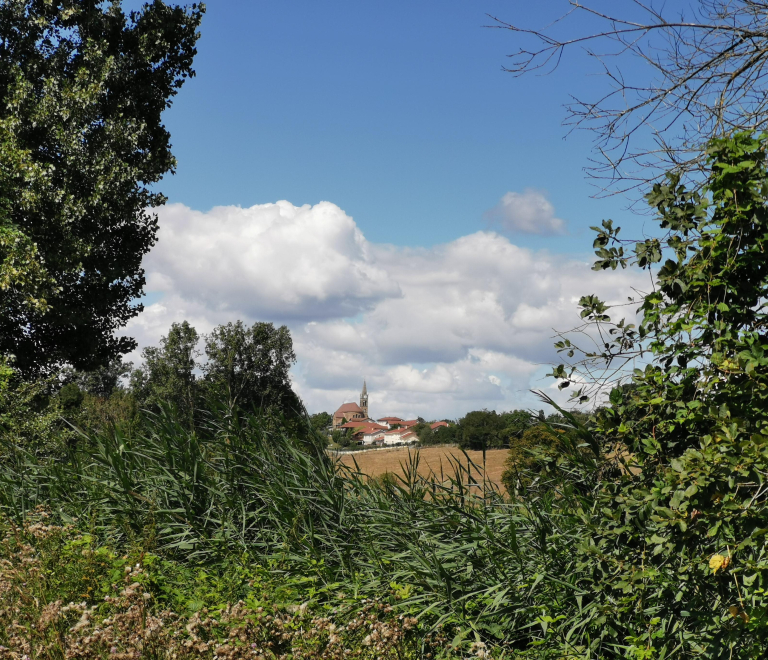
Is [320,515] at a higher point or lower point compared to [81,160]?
lower

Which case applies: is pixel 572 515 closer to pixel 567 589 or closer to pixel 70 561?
pixel 567 589

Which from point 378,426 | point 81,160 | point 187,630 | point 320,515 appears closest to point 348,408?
point 378,426

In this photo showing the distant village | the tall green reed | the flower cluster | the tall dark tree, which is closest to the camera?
the flower cluster

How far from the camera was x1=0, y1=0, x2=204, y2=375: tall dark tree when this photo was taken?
15672 millimetres

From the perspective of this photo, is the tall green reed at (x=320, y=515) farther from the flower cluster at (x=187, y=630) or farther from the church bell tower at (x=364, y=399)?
the church bell tower at (x=364, y=399)

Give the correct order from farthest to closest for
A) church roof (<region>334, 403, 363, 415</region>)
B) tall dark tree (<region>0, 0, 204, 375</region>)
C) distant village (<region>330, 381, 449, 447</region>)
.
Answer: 1. church roof (<region>334, 403, 363, 415</region>)
2. distant village (<region>330, 381, 449, 447</region>)
3. tall dark tree (<region>0, 0, 204, 375</region>)


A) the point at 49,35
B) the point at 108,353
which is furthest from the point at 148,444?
the point at 49,35

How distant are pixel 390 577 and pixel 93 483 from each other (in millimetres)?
3310

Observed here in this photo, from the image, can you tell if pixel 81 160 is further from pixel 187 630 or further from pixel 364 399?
pixel 364 399

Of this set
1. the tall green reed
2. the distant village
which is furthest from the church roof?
the tall green reed

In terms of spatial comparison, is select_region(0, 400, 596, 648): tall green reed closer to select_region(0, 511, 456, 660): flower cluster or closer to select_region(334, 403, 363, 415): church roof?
select_region(0, 511, 456, 660): flower cluster

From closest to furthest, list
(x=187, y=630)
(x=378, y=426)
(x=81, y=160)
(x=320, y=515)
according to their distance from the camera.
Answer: (x=187, y=630)
(x=320, y=515)
(x=81, y=160)
(x=378, y=426)

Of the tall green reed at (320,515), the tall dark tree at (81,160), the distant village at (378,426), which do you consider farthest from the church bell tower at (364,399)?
the tall green reed at (320,515)

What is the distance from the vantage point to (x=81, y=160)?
52.9ft
